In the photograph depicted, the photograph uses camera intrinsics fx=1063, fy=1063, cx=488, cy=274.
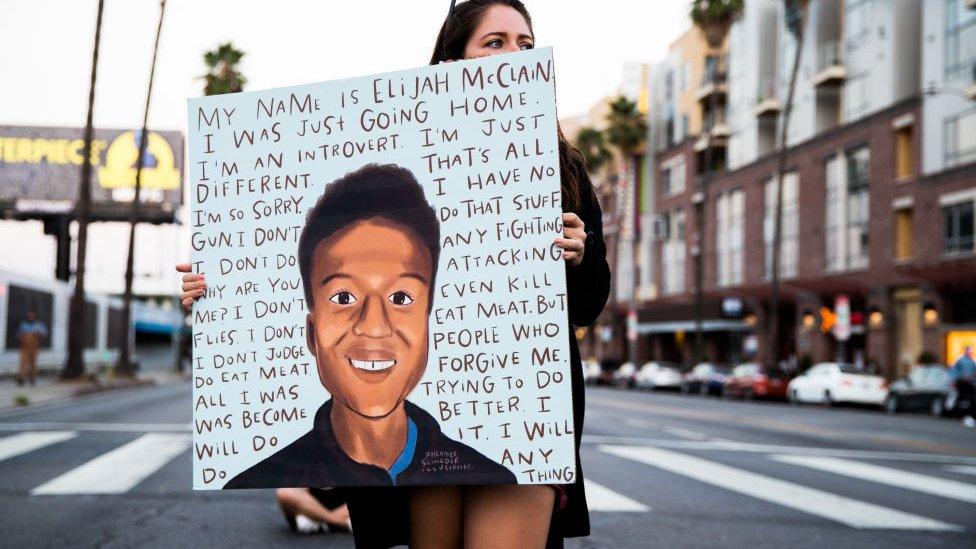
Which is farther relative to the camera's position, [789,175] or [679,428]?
[789,175]

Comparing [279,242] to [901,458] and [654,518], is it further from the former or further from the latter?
[901,458]

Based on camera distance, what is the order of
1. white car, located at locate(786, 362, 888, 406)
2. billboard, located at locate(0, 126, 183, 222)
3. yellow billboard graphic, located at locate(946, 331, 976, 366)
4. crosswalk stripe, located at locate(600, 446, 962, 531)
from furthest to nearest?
billboard, located at locate(0, 126, 183, 222) → yellow billboard graphic, located at locate(946, 331, 976, 366) → white car, located at locate(786, 362, 888, 406) → crosswalk stripe, located at locate(600, 446, 962, 531)

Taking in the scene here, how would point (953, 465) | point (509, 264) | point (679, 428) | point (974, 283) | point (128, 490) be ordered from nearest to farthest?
1. point (509, 264)
2. point (128, 490)
3. point (953, 465)
4. point (679, 428)
5. point (974, 283)

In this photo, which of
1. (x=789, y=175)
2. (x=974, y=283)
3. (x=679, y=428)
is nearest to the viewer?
(x=679, y=428)

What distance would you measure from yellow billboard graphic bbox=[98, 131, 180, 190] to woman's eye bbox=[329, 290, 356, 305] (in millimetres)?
53861

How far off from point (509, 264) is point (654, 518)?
519 cm

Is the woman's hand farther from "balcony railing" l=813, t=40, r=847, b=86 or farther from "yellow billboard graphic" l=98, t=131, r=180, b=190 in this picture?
"yellow billboard graphic" l=98, t=131, r=180, b=190

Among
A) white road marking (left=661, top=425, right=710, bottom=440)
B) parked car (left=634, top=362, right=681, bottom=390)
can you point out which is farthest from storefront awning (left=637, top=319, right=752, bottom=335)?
white road marking (left=661, top=425, right=710, bottom=440)

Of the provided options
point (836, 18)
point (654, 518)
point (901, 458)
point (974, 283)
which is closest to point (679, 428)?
point (901, 458)

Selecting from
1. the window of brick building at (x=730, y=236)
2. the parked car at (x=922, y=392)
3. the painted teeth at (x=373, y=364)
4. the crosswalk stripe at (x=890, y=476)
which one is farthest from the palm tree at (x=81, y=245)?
the window of brick building at (x=730, y=236)

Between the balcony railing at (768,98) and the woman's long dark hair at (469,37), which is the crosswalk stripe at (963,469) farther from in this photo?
the balcony railing at (768,98)

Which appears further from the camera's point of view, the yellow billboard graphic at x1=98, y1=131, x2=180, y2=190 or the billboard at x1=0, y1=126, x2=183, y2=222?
the yellow billboard graphic at x1=98, y1=131, x2=180, y2=190

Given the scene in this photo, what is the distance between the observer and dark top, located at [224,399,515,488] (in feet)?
8.86

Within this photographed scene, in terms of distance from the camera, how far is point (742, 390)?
37000 millimetres
